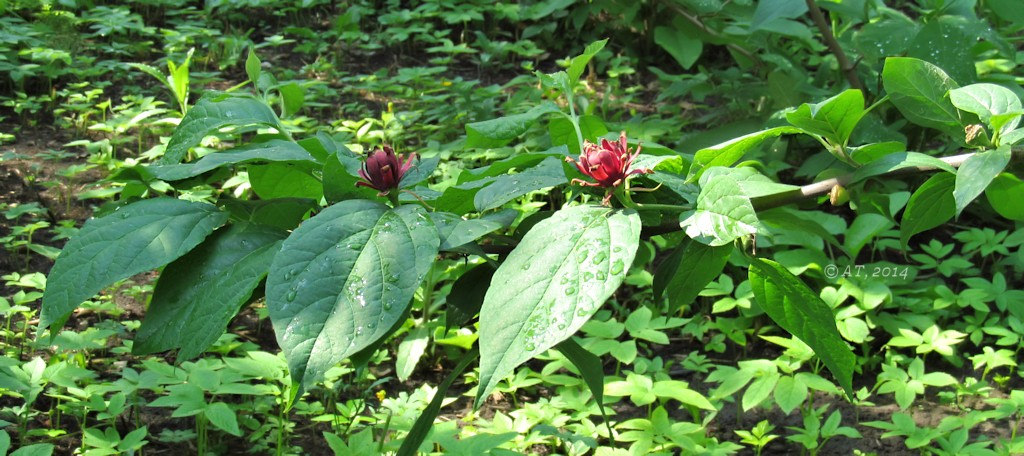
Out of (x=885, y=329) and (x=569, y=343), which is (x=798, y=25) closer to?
(x=885, y=329)

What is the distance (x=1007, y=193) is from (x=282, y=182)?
0.80 metres

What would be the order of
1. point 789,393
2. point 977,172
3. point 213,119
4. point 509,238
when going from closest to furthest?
1. point 977,172
2. point 509,238
3. point 213,119
4. point 789,393

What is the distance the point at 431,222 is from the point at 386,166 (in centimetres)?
11

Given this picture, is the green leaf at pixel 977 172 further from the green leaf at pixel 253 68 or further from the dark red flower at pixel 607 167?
the green leaf at pixel 253 68

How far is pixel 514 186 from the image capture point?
868 millimetres

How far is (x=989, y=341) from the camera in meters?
2.66

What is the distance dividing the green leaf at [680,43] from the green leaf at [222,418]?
2.62 meters

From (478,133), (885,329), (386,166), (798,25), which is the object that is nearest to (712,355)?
(885,329)

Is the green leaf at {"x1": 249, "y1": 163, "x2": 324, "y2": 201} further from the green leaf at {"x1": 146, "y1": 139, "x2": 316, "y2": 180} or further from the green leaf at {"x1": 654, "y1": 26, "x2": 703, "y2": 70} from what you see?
the green leaf at {"x1": 654, "y1": 26, "x2": 703, "y2": 70}

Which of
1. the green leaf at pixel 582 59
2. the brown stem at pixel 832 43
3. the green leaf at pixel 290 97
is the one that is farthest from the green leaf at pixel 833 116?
the brown stem at pixel 832 43

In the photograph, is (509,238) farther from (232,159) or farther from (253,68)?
(253,68)

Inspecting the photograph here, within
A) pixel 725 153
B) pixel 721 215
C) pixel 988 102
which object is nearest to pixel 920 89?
pixel 988 102

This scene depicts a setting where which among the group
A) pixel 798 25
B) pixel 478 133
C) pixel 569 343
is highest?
pixel 478 133

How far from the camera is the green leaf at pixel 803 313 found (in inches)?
34.2
